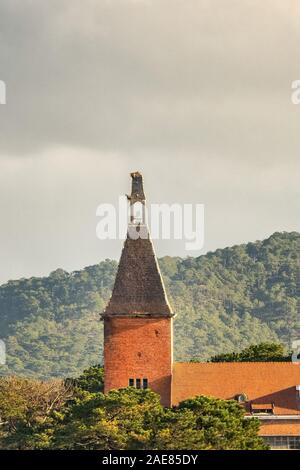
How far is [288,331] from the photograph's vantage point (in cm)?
19912

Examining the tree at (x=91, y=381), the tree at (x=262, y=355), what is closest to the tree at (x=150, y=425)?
the tree at (x=262, y=355)

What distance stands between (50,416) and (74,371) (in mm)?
119580

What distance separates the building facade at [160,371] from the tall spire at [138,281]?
0.18 feet

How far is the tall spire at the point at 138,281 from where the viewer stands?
75.8 metres

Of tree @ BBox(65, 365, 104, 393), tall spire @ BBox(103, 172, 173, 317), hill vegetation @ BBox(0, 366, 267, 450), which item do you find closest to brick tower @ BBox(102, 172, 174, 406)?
tall spire @ BBox(103, 172, 173, 317)

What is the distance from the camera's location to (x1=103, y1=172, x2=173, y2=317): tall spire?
75750 millimetres

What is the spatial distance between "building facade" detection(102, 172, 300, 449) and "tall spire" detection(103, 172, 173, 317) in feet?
0.18

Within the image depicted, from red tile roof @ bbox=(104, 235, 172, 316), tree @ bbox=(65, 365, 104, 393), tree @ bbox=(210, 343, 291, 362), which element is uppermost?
red tile roof @ bbox=(104, 235, 172, 316)

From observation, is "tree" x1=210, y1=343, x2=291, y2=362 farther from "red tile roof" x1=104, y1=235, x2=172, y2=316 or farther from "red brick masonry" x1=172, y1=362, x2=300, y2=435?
"red tile roof" x1=104, y1=235, x2=172, y2=316
